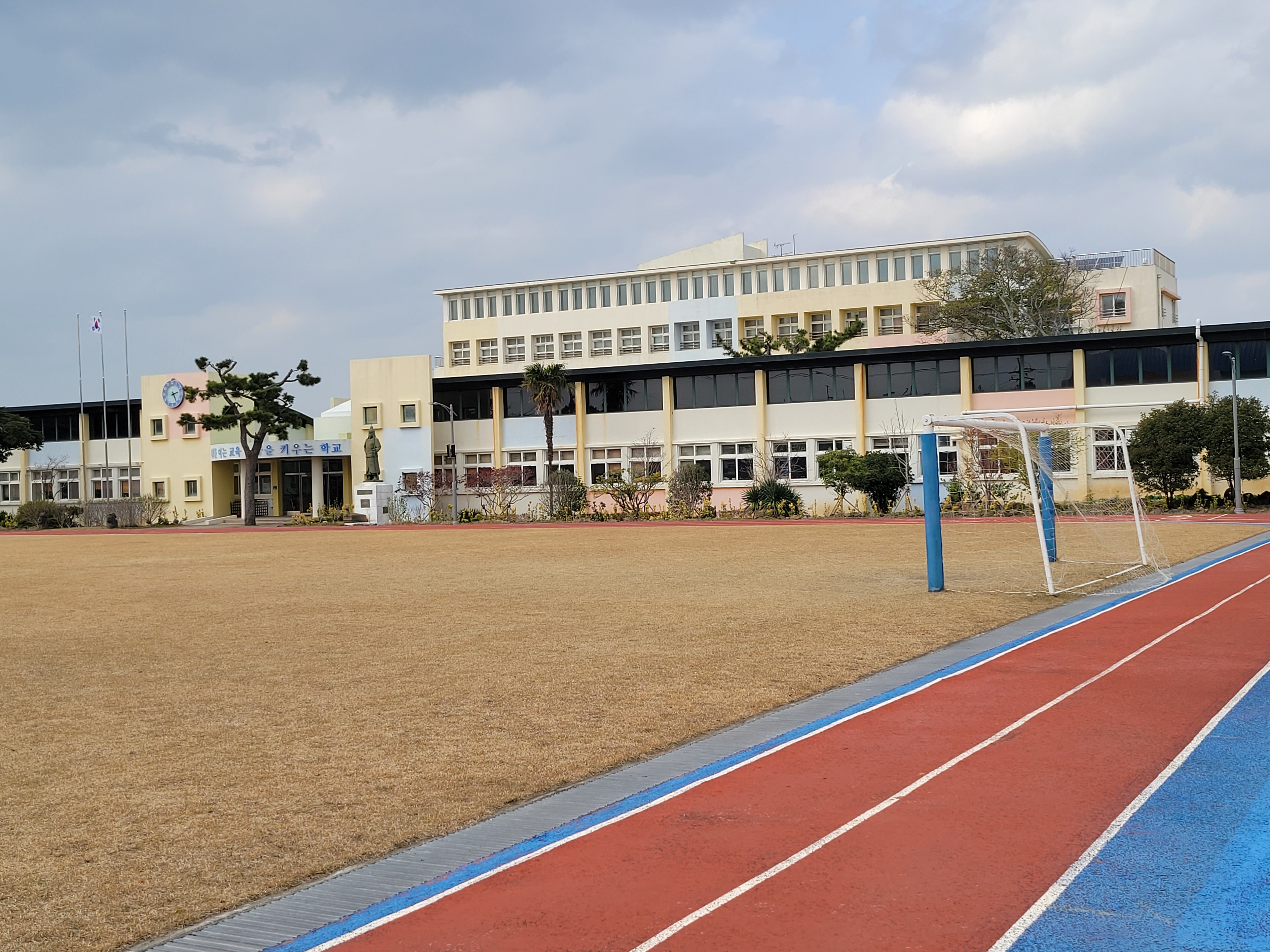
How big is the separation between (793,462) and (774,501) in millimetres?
3936

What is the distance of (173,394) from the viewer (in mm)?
63844

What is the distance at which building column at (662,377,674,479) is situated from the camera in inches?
2153

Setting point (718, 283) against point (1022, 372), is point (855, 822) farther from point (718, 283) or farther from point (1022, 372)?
point (718, 283)

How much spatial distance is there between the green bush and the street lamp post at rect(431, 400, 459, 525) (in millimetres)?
20576

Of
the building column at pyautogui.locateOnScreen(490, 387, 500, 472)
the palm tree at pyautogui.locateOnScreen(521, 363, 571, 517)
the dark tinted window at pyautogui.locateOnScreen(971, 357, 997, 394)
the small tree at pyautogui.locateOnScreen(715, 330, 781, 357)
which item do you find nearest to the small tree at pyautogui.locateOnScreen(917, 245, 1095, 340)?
the small tree at pyautogui.locateOnScreen(715, 330, 781, 357)

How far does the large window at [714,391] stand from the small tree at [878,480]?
7.94 metres

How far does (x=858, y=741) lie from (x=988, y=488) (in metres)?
38.0

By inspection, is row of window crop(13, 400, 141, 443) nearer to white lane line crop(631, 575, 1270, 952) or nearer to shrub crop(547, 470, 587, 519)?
shrub crop(547, 470, 587, 519)

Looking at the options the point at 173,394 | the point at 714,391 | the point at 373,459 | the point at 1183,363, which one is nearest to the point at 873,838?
the point at 1183,363

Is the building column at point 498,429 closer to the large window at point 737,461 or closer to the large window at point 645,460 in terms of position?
the large window at point 645,460

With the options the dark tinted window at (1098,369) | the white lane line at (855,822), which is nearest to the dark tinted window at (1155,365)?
the dark tinted window at (1098,369)

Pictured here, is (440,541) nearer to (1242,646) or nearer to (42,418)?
(1242,646)

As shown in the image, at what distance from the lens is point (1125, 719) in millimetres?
8930

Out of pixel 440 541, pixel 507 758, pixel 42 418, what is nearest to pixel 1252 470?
pixel 440 541
